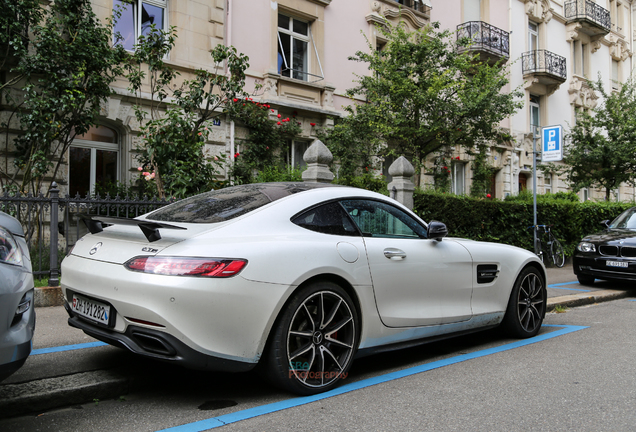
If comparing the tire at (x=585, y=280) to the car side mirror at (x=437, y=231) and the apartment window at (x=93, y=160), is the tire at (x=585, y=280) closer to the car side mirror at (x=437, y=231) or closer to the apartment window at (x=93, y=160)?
the car side mirror at (x=437, y=231)

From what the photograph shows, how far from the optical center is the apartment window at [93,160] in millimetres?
11328

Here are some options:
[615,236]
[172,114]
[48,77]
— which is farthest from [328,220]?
[615,236]

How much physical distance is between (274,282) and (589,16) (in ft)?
96.5

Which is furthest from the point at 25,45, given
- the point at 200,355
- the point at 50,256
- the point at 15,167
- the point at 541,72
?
the point at 541,72

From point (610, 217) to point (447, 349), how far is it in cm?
1393

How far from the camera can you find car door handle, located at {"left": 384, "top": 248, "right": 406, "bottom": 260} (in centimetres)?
408

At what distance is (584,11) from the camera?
26.7m

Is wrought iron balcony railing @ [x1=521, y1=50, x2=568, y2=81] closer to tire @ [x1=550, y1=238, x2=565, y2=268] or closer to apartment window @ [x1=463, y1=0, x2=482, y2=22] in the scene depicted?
apartment window @ [x1=463, y1=0, x2=482, y2=22]

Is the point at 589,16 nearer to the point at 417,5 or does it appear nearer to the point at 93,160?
the point at 417,5

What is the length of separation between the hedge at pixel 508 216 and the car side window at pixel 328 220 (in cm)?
703

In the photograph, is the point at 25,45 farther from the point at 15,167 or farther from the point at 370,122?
the point at 370,122

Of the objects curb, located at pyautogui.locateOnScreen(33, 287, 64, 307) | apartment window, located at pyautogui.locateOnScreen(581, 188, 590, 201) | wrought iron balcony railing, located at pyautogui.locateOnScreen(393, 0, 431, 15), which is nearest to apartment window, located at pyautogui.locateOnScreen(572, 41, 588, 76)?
apartment window, located at pyautogui.locateOnScreen(581, 188, 590, 201)

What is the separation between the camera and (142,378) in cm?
378

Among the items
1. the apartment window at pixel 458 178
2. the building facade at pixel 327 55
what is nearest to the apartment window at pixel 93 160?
the building facade at pixel 327 55
